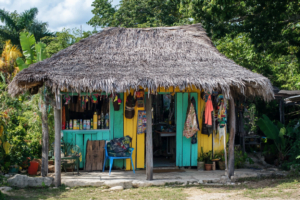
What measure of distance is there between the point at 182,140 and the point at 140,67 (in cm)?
251

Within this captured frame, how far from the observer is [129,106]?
815 centimetres

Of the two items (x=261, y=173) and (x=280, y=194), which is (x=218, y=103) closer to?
(x=261, y=173)

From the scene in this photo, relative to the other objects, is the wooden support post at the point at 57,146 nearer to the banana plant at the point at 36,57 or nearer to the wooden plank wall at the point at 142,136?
the banana plant at the point at 36,57

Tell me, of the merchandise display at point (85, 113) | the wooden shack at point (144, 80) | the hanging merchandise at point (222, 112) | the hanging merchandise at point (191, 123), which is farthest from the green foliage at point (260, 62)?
the merchandise display at point (85, 113)

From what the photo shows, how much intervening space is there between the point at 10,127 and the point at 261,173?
693cm

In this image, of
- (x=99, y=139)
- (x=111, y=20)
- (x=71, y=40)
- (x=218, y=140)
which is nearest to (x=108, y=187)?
(x=99, y=139)

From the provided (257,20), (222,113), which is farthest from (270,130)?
(257,20)

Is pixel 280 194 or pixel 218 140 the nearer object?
pixel 280 194

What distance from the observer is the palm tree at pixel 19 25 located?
22203mm

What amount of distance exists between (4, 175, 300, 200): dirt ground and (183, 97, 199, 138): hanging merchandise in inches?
67.4

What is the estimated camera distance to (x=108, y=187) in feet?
22.5

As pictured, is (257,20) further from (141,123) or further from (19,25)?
(19,25)

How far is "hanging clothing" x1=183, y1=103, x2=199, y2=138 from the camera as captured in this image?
26.9ft

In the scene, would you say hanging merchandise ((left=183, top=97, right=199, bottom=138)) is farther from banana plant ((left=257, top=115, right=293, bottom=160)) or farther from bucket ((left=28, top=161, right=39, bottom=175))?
bucket ((left=28, top=161, right=39, bottom=175))
